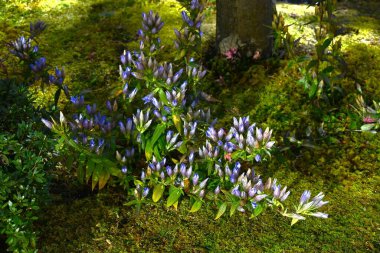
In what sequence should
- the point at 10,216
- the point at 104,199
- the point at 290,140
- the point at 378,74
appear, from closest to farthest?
the point at 10,216 → the point at 104,199 → the point at 290,140 → the point at 378,74

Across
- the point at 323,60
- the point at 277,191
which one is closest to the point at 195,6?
the point at 323,60

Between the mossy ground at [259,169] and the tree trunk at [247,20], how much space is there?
30 cm

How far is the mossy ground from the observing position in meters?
3.21

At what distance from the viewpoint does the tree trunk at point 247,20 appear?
4.78 metres

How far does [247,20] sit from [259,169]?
1763 mm

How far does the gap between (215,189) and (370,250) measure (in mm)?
1134

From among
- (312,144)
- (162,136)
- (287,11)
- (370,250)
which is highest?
(287,11)

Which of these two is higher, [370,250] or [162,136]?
[162,136]

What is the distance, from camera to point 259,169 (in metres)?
3.85

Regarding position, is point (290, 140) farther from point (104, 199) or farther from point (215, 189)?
point (104, 199)

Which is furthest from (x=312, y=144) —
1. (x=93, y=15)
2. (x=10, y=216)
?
(x=93, y=15)

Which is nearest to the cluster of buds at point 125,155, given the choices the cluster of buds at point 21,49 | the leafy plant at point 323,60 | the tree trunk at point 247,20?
the cluster of buds at point 21,49

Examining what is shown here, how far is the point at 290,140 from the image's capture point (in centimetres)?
388

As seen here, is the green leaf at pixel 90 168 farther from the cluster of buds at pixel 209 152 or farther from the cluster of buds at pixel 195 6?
the cluster of buds at pixel 195 6
